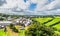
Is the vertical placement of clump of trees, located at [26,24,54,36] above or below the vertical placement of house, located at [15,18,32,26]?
below

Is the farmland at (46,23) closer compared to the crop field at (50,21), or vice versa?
the farmland at (46,23)

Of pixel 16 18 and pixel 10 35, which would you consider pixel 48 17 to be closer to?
pixel 16 18

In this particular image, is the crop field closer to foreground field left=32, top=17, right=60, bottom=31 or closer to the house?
foreground field left=32, top=17, right=60, bottom=31

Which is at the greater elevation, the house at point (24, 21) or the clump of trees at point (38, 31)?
the house at point (24, 21)

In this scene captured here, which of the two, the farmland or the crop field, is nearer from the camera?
the farmland

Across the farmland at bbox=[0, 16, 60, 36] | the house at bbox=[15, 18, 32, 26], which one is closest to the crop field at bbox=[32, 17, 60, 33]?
the farmland at bbox=[0, 16, 60, 36]

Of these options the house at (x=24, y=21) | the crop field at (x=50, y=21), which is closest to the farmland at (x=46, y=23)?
the crop field at (x=50, y=21)

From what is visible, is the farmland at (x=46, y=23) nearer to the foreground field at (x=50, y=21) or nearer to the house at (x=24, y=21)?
the foreground field at (x=50, y=21)

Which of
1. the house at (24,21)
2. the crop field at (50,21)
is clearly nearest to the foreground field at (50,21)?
the crop field at (50,21)
